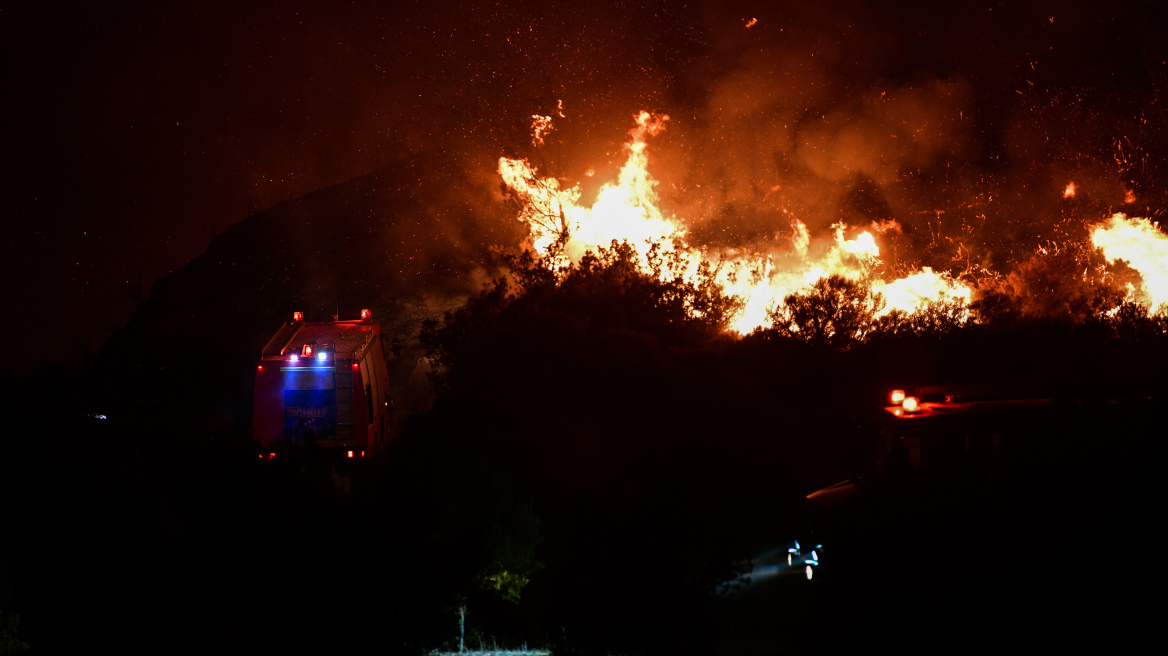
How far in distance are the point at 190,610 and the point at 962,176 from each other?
93.1 feet

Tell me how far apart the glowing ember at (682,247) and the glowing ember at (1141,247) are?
522 cm

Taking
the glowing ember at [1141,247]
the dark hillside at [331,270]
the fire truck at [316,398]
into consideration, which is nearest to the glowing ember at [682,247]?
the glowing ember at [1141,247]

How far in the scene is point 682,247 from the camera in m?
20.0

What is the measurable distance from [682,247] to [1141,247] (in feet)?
49.3

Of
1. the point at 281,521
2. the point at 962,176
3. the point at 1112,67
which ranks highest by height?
the point at 1112,67

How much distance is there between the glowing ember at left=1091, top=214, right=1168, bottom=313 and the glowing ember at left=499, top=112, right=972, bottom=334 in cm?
522

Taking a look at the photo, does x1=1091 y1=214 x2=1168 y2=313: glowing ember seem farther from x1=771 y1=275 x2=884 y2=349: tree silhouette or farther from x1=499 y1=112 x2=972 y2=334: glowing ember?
x1=771 y1=275 x2=884 y2=349: tree silhouette

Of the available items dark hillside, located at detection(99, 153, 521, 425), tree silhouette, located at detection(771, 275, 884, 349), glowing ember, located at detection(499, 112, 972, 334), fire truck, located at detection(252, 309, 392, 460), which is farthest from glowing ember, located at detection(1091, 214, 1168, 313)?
dark hillside, located at detection(99, 153, 521, 425)

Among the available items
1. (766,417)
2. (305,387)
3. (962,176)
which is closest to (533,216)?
(305,387)

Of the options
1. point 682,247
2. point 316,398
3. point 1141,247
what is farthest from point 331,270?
point 1141,247

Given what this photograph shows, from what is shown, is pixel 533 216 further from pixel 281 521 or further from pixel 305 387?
pixel 281 521

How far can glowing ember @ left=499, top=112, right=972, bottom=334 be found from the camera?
2047 centimetres

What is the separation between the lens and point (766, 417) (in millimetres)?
15250

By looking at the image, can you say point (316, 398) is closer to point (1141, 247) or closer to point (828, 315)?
point (828, 315)
